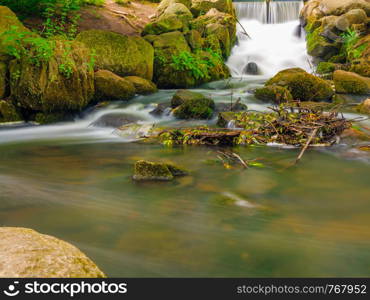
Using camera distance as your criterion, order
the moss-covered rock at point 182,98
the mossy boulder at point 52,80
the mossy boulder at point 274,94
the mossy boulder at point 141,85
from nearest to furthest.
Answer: the mossy boulder at point 52,80 < the moss-covered rock at point 182,98 < the mossy boulder at point 274,94 < the mossy boulder at point 141,85

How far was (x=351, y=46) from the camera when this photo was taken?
14758mm

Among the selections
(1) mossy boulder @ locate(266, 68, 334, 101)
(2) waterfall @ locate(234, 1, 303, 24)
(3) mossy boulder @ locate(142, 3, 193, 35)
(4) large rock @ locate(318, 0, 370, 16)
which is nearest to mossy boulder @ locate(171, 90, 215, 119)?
(1) mossy boulder @ locate(266, 68, 334, 101)

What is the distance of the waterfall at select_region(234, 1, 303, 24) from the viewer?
21.1 metres

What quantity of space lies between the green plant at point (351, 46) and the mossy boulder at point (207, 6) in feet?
18.7

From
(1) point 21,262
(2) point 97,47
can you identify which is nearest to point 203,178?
(1) point 21,262

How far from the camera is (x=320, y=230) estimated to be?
3.28 m

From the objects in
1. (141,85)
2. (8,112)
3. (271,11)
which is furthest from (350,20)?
(8,112)

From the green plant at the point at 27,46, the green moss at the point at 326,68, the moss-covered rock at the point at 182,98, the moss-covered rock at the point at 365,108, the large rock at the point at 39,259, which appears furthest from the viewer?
the green moss at the point at 326,68

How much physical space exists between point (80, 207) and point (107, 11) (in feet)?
44.7

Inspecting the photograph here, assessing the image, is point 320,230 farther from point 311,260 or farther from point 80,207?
point 80,207

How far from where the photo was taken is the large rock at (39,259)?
168 centimetres

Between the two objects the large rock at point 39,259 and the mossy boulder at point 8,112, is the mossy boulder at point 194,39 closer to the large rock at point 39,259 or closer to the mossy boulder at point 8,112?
the mossy boulder at point 8,112

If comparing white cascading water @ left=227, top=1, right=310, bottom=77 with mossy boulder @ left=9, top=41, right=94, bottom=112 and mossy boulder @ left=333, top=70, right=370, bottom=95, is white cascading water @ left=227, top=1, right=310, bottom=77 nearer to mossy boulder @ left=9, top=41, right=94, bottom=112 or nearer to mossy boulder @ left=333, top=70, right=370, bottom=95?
mossy boulder @ left=333, top=70, right=370, bottom=95

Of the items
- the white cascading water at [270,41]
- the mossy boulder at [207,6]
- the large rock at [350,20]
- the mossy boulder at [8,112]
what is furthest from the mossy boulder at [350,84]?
the mossy boulder at [207,6]
